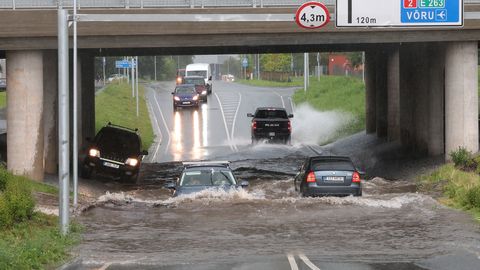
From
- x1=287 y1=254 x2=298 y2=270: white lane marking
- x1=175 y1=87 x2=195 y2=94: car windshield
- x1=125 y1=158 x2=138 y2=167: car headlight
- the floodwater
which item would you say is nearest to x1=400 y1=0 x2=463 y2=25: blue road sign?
the floodwater

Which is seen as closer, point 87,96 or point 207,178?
point 207,178

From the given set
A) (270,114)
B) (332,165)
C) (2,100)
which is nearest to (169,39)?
(332,165)

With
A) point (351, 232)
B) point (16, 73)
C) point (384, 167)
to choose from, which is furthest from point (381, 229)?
point (384, 167)

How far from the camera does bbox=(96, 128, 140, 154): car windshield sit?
107ft

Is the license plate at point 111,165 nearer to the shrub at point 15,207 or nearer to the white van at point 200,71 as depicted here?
the shrub at point 15,207

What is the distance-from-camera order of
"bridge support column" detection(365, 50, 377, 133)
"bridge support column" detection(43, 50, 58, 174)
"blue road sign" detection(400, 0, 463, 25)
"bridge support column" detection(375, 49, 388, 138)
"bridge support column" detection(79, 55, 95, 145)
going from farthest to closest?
1. "bridge support column" detection(365, 50, 377, 133)
2. "bridge support column" detection(375, 49, 388, 138)
3. "bridge support column" detection(79, 55, 95, 145)
4. "bridge support column" detection(43, 50, 58, 174)
5. "blue road sign" detection(400, 0, 463, 25)

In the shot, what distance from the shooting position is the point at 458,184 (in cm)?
2706

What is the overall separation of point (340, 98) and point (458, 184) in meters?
42.8

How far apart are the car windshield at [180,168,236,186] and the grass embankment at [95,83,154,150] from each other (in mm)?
26333

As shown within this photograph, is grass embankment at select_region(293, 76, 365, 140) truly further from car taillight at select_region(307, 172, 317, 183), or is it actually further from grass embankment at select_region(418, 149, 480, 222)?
car taillight at select_region(307, 172, 317, 183)

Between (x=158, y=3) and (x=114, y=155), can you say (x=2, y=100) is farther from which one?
(x=158, y=3)

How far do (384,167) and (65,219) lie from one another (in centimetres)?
2416

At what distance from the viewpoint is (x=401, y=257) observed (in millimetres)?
14789

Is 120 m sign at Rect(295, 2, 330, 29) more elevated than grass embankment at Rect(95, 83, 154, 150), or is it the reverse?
120 m sign at Rect(295, 2, 330, 29)
